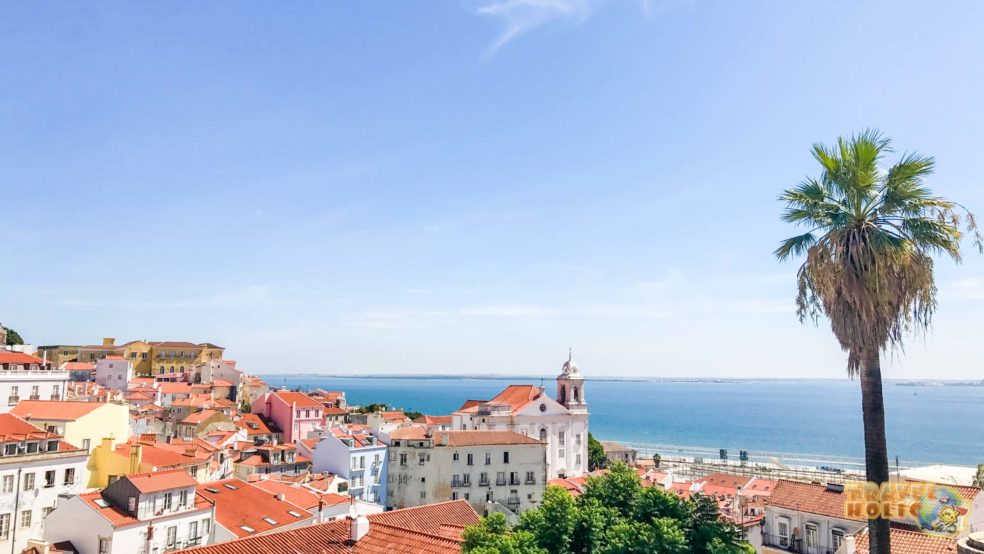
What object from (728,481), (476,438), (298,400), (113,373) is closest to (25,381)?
(298,400)

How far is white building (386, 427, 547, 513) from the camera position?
61688mm

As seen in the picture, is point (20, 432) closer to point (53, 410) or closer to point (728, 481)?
point (53, 410)

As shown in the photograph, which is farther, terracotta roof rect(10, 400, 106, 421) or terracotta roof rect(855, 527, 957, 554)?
terracotta roof rect(10, 400, 106, 421)

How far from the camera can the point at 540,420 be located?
85.1m

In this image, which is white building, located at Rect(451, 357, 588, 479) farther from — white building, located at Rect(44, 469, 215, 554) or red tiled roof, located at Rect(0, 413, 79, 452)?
red tiled roof, located at Rect(0, 413, 79, 452)

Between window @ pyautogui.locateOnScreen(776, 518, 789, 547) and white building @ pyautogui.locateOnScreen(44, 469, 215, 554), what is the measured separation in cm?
3153

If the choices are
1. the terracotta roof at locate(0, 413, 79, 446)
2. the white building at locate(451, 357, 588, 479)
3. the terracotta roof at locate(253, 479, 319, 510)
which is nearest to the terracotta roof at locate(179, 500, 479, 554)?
the terracotta roof at locate(253, 479, 319, 510)

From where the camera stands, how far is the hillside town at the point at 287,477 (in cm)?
2859

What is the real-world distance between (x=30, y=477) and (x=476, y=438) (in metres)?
37.4

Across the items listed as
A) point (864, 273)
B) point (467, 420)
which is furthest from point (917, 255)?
point (467, 420)

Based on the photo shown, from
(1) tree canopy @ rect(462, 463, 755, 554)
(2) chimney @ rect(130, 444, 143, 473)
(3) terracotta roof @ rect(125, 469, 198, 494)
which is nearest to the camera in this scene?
(1) tree canopy @ rect(462, 463, 755, 554)

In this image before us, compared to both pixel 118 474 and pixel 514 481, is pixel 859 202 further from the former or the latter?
pixel 514 481

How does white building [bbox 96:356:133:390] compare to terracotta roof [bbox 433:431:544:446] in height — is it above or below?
above

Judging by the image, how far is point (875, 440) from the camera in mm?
14070
